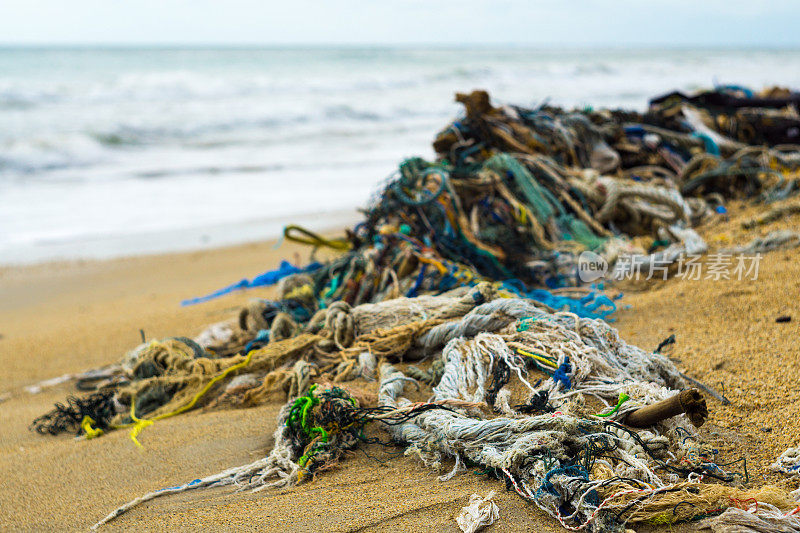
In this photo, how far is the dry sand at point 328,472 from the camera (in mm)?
1715

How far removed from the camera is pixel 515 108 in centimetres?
499

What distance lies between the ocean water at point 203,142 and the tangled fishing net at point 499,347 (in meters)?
1.24

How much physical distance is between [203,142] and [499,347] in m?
11.4

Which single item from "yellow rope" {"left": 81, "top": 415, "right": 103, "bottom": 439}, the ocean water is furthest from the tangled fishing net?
the ocean water

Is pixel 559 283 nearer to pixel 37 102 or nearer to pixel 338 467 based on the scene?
pixel 338 467

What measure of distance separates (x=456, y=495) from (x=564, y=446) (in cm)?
32

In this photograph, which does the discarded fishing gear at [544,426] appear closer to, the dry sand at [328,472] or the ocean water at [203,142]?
the dry sand at [328,472]

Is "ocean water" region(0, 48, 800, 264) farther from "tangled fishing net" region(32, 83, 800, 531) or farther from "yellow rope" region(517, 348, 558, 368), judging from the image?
"yellow rope" region(517, 348, 558, 368)

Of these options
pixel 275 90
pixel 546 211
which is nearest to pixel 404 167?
pixel 546 211

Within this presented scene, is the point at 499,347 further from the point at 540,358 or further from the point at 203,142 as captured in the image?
the point at 203,142

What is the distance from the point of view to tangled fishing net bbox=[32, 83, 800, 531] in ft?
5.39

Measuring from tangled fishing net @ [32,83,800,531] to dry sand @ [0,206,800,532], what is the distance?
0.08 m

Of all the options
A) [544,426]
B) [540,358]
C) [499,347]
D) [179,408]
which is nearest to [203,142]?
[179,408]

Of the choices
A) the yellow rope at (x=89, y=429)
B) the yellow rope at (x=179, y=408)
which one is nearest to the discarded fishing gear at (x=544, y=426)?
the yellow rope at (x=179, y=408)
